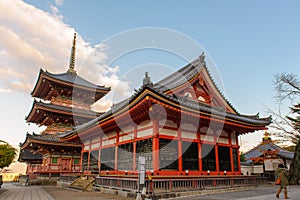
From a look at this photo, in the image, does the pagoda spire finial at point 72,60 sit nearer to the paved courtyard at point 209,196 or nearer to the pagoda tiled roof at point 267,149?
the paved courtyard at point 209,196

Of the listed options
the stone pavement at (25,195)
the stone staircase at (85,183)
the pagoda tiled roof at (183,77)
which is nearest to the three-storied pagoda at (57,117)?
the stone staircase at (85,183)

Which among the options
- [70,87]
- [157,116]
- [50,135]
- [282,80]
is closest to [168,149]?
[157,116]

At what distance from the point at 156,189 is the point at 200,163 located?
4208mm

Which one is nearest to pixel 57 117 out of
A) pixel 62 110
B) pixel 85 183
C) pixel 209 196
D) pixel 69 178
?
pixel 62 110

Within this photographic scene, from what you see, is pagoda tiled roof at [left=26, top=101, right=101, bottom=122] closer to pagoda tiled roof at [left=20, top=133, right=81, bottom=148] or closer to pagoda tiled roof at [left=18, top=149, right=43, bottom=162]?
pagoda tiled roof at [left=20, top=133, right=81, bottom=148]

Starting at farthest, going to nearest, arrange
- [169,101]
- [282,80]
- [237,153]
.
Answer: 1. [282,80]
2. [237,153]
3. [169,101]

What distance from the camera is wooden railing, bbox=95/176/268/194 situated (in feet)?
34.5

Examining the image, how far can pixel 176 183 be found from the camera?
36.7ft

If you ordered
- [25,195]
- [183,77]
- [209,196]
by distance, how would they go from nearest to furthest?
[209,196] < [25,195] < [183,77]

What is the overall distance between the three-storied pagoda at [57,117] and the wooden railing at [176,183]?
1102 centimetres

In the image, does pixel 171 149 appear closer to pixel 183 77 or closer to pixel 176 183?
pixel 176 183

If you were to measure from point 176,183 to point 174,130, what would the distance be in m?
2.96

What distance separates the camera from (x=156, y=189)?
411 inches

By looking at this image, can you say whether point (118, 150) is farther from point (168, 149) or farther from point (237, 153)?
point (237, 153)
